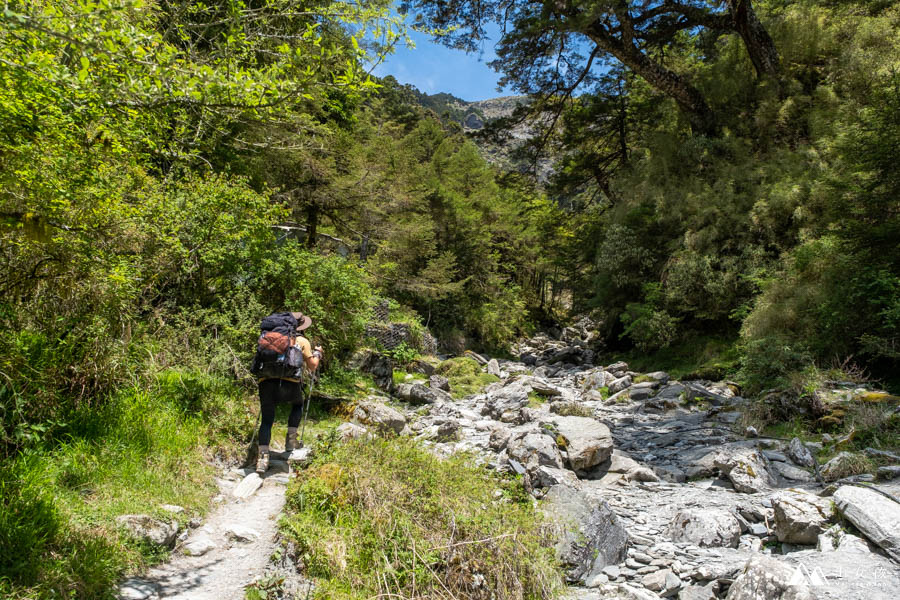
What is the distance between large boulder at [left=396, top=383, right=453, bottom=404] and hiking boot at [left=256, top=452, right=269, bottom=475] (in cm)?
526

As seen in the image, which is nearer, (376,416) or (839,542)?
(839,542)

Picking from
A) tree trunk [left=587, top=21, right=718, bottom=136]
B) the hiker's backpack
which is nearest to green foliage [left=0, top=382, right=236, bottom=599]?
the hiker's backpack

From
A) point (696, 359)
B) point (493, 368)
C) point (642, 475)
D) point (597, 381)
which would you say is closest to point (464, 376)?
point (493, 368)

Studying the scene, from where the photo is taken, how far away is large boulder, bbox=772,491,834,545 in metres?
4.10

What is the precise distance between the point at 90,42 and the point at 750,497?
23.3 ft

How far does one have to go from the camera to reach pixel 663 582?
3865 mm

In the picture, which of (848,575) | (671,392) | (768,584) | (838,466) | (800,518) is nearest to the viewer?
(768,584)

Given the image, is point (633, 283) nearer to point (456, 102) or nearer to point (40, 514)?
point (40, 514)

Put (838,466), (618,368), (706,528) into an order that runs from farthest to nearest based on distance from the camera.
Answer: (618,368) < (838,466) < (706,528)

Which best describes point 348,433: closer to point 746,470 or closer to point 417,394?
point 417,394

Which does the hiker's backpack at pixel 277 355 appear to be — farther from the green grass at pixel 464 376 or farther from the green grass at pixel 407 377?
the green grass at pixel 464 376

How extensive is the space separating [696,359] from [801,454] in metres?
8.95

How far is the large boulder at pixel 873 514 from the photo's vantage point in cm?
364

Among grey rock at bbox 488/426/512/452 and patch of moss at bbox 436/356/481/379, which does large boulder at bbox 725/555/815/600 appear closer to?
grey rock at bbox 488/426/512/452
